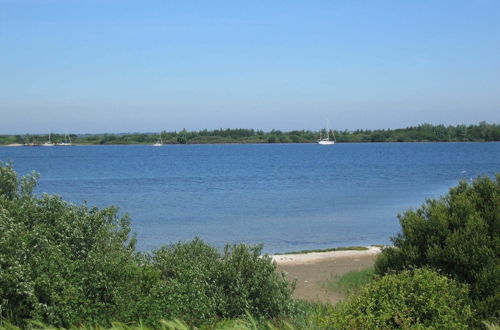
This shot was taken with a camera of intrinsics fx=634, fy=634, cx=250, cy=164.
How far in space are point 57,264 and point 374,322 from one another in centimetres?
461

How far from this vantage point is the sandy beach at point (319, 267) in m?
17.3

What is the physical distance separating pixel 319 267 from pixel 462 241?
11.0 m

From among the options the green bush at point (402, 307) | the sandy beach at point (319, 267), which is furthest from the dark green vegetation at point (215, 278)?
the sandy beach at point (319, 267)

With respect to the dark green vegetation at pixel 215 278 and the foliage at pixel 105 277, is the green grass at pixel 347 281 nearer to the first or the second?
the dark green vegetation at pixel 215 278

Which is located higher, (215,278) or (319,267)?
(215,278)

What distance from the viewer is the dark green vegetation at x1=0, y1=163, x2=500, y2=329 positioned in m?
8.80

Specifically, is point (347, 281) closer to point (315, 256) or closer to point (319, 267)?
point (319, 267)

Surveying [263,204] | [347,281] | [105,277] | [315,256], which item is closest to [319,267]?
[315,256]

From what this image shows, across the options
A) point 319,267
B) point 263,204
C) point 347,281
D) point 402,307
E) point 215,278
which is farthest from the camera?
point 263,204

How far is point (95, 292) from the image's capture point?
30.4ft

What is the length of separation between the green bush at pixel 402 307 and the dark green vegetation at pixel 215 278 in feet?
0.06

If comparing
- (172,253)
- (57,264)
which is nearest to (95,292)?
(57,264)

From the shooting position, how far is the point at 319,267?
21.8 metres

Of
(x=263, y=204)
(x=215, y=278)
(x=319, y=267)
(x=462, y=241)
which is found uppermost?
(x=462, y=241)
